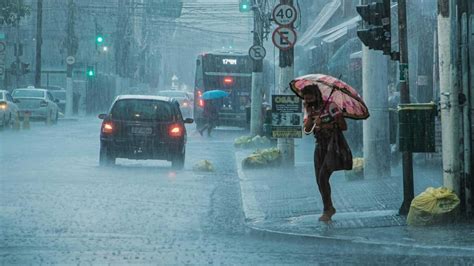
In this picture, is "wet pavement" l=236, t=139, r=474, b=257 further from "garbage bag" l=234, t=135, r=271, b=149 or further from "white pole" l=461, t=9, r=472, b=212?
"garbage bag" l=234, t=135, r=271, b=149

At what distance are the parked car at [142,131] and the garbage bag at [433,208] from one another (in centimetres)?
1141

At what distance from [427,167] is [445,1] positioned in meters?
8.95

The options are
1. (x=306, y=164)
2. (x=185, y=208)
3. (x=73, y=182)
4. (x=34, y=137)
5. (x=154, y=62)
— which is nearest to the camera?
(x=185, y=208)

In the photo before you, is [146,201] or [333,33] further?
[333,33]

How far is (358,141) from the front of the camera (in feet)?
90.4

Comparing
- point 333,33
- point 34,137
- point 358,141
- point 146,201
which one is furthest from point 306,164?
point 333,33

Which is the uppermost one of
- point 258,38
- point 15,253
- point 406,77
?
point 258,38

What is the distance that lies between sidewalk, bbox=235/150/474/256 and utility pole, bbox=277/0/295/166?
180cm

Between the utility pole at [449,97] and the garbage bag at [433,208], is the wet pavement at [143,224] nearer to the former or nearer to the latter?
the garbage bag at [433,208]

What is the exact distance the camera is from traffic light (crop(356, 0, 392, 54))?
14.1 meters

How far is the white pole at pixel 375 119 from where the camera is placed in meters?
19.3

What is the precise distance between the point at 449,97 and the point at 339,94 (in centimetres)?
145

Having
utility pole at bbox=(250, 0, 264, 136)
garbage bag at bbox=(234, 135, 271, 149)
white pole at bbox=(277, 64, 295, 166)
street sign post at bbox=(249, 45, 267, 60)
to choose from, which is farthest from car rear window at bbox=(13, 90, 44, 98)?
white pole at bbox=(277, 64, 295, 166)

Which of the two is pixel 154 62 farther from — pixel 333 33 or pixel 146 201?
pixel 146 201
